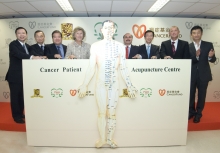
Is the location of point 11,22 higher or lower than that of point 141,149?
higher

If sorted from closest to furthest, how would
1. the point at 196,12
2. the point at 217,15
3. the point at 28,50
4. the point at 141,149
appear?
1. the point at 141,149
2. the point at 28,50
3. the point at 196,12
4. the point at 217,15

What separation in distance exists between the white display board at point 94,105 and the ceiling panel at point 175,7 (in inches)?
93.8

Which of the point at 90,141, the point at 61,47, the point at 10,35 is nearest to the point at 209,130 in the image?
the point at 90,141

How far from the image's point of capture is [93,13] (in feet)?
15.6

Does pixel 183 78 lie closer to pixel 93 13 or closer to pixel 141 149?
pixel 141 149

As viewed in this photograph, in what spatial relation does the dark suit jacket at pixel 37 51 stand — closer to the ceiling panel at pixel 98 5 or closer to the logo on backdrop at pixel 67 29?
the ceiling panel at pixel 98 5

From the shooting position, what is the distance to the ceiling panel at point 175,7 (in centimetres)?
402

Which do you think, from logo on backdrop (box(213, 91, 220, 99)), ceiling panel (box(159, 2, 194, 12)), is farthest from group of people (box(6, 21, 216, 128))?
logo on backdrop (box(213, 91, 220, 99))

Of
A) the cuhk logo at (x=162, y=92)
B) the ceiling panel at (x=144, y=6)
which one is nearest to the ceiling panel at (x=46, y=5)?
the ceiling panel at (x=144, y=6)

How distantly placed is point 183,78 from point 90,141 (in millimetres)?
1674

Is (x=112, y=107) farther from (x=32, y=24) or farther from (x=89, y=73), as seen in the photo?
(x=32, y=24)

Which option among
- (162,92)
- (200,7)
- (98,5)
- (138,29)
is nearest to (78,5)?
(98,5)

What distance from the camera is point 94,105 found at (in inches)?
91.6

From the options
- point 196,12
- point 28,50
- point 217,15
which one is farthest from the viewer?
point 217,15
